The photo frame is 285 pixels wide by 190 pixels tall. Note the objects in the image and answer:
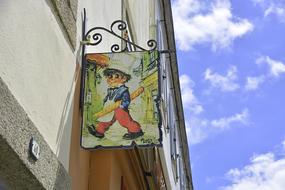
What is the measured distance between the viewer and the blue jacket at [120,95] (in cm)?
502

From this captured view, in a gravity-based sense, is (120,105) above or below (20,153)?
above

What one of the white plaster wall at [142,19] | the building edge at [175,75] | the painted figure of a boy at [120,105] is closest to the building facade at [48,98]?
the painted figure of a boy at [120,105]

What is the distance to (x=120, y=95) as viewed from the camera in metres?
5.04

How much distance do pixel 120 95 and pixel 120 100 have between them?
5 cm

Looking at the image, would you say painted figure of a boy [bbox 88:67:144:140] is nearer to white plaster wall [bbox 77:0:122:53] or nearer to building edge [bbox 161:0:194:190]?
white plaster wall [bbox 77:0:122:53]

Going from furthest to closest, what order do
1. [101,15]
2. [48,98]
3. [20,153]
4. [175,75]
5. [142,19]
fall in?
[175,75]
[142,19]
[101,15]
[48,98]
[20,153]

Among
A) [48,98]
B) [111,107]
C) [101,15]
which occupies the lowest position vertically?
[48,98]

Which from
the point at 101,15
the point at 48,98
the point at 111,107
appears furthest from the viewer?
the point at 101,15

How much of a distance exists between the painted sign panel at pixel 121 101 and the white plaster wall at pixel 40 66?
0.80 feet

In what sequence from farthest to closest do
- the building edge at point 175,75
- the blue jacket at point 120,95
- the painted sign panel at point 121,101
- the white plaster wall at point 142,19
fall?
the building edge at point 175,75, the white plaster wall at point 142,19, the blue jacket at point 120,95, the painted sign panel at point 121,101

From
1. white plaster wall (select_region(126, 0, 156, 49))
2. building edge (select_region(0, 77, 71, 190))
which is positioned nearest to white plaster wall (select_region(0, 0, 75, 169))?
building edge (select_region(0, 77, 71, 190))

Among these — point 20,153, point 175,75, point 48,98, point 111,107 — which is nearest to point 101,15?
point 111,107

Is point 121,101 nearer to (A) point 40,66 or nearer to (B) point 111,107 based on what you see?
(B) point 111,107

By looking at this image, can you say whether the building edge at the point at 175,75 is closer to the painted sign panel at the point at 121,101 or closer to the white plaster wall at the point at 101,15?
the white plaster wall at the point at 101,15
